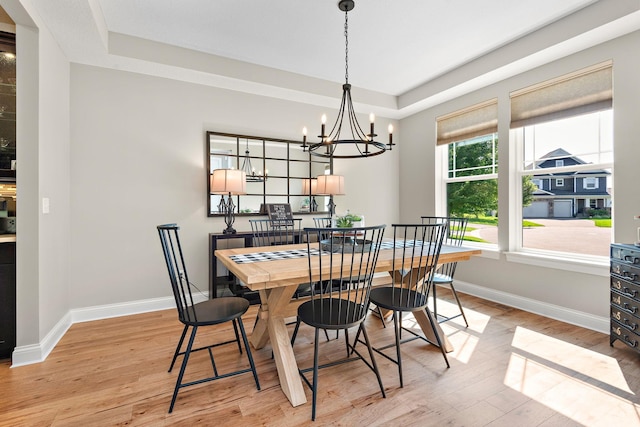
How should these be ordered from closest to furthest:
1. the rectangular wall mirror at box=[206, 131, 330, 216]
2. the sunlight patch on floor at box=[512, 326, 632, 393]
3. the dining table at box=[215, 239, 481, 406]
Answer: the dining table at box=[215, 239, 481, 406]
the sunlight patch on floor at box=[512, 326, 632, 393]
the rectangular wall mirror at box=[206, 131, 330, 216]

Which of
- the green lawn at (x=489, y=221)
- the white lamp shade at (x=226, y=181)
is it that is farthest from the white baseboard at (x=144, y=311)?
the white lamp shade at (x=226, y=181)

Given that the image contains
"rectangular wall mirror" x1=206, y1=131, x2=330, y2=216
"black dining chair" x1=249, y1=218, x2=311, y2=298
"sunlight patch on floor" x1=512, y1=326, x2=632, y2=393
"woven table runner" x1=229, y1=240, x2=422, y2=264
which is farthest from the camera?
"rectangular wall mirror" x1=206, y1=131, x2=330, y2=216

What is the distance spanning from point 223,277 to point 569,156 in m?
3.79

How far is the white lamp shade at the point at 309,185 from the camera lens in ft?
13.4

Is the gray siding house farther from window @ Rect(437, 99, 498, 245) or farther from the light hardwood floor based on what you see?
the light hardwood floor

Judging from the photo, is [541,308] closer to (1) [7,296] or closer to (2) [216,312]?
(2) [216,312]

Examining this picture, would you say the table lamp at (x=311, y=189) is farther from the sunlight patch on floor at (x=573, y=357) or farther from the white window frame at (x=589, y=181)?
the white window frame at (x=589, y=181)

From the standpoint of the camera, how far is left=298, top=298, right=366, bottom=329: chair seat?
5.56ft

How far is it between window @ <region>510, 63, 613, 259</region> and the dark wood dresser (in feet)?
1.80

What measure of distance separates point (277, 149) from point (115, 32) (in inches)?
75.9

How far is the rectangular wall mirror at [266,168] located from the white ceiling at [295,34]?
0.64m

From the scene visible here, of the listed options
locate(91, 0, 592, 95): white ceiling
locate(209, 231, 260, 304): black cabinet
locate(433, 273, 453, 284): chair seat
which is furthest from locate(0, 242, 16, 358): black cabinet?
locate(433, 273, 453, 284): chair seat

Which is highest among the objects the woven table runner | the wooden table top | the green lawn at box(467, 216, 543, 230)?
the green lawn at box(467, 216, 543, 230)

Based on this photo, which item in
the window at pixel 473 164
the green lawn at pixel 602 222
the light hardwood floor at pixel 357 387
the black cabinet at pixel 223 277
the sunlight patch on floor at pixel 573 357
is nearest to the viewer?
the light hardwood floor at pixel 357 387
